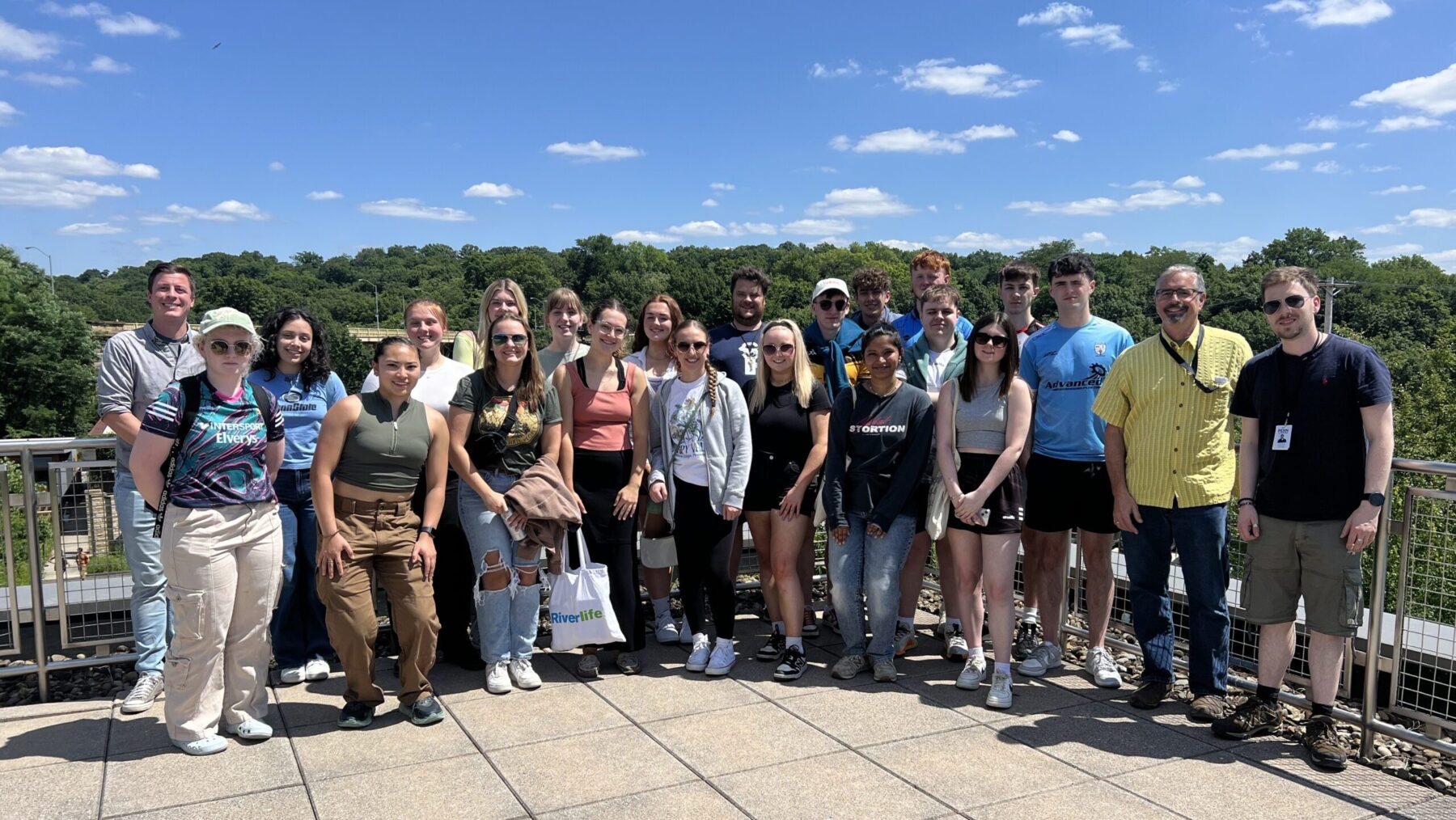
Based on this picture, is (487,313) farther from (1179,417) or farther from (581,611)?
(1179,417)

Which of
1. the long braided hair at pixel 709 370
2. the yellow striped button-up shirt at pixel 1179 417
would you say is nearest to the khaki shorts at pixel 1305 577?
the yellow striped button-up shirt at pixel 1179 417

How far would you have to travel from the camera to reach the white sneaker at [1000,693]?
14.7 ft

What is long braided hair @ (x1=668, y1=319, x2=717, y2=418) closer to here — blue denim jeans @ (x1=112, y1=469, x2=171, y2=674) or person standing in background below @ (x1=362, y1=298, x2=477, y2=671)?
person standing in background below @ (x1=362, y1=298, x2=477, y2=671)

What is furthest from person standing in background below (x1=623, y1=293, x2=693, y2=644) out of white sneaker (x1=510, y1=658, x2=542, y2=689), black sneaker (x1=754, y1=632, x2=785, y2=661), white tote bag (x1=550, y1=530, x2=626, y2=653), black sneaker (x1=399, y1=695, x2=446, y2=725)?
black sneaker (x1=399, y1=695, x2=446, y2=725)

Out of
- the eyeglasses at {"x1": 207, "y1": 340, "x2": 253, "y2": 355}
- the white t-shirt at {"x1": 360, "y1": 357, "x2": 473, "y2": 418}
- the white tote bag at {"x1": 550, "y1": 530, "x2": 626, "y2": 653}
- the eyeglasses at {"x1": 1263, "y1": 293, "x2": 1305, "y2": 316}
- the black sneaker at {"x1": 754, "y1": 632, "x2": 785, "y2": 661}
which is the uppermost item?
the eyeglasses at {"x1": 1263, "y1": 293, "x2": 1305, "y2": 316}

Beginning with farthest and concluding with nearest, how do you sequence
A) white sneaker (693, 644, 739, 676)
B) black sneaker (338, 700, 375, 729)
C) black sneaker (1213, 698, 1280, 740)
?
white sneaker (693, 644, 739, 676)
black sneaker (338, 700, 375, 729)
black sneaker (1213, 698, 1280, 740)

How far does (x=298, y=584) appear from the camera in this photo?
4969mm

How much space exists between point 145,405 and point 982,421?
13.4 ft

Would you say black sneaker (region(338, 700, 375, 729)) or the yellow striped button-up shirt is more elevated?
the yellow striped button-up shirt

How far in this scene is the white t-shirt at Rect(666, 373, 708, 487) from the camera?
4965mm

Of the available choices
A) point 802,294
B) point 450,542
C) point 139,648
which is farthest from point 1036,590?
point 802,294

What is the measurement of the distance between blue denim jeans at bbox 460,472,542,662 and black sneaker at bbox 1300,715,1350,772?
11.7 ft

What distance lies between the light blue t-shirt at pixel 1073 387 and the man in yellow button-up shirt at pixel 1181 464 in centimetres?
17

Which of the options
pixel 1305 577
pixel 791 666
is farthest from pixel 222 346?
pixel 1305 577
